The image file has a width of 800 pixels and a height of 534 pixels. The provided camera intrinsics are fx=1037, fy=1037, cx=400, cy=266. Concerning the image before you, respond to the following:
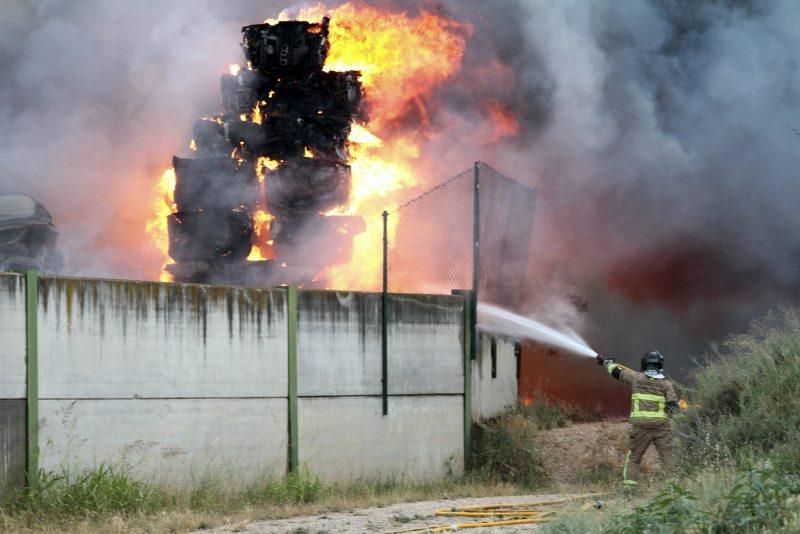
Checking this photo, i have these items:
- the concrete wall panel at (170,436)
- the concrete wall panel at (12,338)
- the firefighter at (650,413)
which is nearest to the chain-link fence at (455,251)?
the concrete wall panel at (170,436)

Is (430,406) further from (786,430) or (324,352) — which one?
(786,430)

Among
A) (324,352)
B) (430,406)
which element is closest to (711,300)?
(430,406)

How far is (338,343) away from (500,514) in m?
4.27

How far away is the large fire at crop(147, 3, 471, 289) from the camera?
24.1 m

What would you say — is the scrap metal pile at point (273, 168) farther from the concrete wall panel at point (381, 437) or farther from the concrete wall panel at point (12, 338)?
the concrete wall panel at point (12, 338)

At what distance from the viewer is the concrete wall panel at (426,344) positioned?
1548 cm

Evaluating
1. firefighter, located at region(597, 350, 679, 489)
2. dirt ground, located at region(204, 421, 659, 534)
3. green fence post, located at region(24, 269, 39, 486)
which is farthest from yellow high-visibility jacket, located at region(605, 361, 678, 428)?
green fence post, located at region(24, 269, 39, 486)

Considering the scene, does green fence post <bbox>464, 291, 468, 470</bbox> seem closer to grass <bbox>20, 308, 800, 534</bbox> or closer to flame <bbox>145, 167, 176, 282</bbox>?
grass <bbox>20, 308, 800, 534</bbox>

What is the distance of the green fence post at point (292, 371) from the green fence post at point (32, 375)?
3548 mm

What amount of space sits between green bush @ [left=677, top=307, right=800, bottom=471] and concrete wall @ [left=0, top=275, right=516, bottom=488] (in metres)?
4.03

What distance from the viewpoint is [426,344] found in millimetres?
15852

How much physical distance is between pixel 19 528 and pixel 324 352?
202 inches

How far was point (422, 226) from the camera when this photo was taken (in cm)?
1798

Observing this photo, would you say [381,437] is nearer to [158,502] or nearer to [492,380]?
[492,380]
